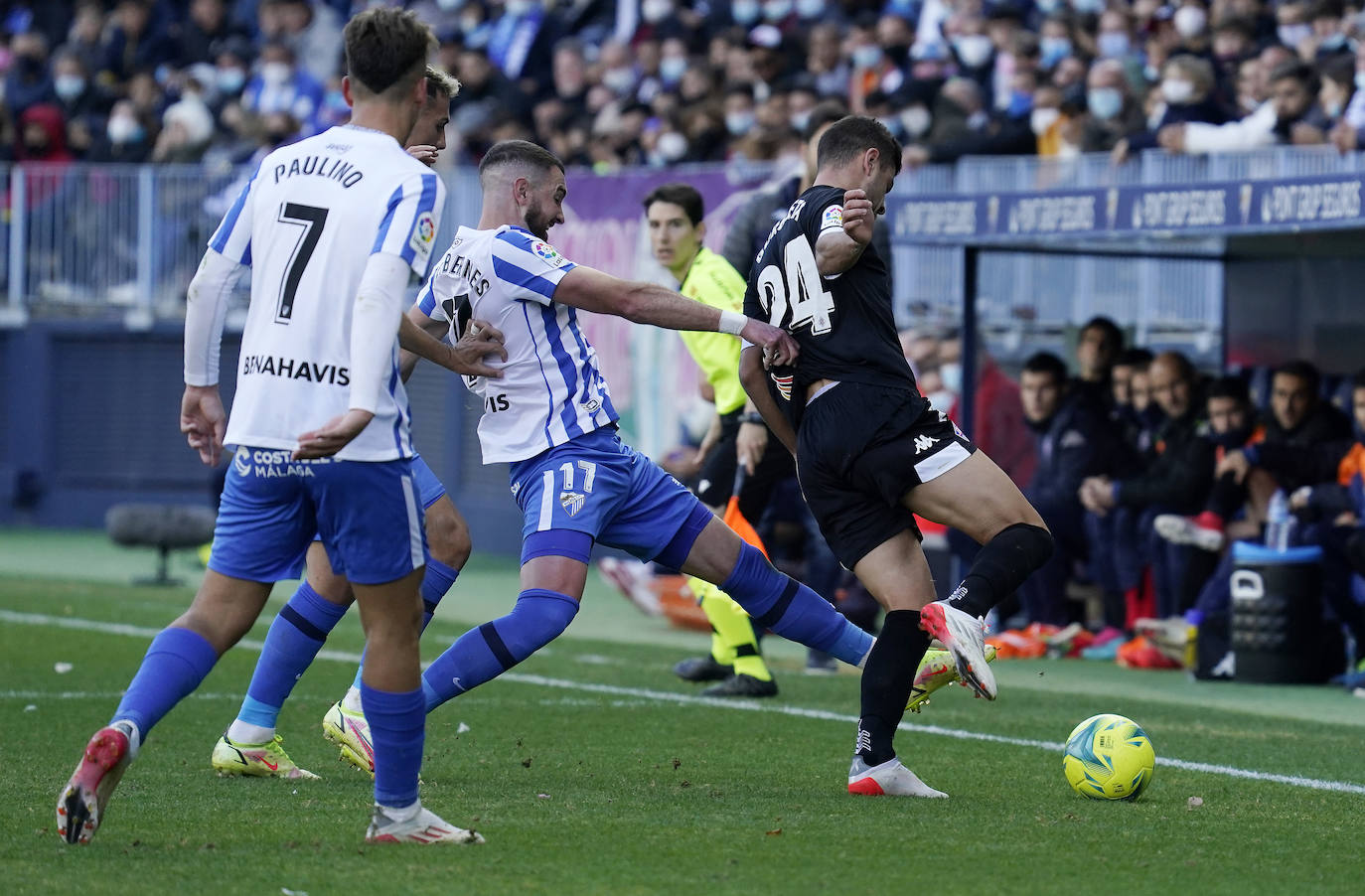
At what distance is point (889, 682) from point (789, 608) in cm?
73

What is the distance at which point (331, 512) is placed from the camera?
488cm

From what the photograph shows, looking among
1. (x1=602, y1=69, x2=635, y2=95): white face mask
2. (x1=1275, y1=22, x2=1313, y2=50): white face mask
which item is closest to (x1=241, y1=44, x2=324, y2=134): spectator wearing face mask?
(x1=602, y1=69, x2=635, y2=95): white face mask

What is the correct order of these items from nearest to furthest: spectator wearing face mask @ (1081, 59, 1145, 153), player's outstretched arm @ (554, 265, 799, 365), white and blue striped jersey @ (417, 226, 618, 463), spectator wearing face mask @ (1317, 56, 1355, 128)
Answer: player's outstretched arm @ (554, 265, 799, 365), white and blue striped jersey @ (417, 226, 618, 463), spectator wearing face mask @ (1317, 56, 1355, 128), spectator wearing face mask @ (1081, 59, 1145, 153)

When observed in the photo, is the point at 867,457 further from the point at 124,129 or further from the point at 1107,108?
the point at 124,129

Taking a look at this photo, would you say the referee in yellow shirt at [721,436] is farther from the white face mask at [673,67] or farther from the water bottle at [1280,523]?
the white face mask at [673,67]

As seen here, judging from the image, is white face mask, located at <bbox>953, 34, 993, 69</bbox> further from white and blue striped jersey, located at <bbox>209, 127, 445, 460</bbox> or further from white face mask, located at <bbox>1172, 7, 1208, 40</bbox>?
white and blue striped jersey, located at <bbox>209, 127, 445, 460</bbox>

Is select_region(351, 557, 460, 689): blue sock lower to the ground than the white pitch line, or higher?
higher

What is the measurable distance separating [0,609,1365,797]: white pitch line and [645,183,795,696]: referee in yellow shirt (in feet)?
0.99

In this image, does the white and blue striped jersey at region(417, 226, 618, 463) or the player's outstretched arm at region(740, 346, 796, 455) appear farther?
the player's outstretched arm at region(740, 346, 796, 455)

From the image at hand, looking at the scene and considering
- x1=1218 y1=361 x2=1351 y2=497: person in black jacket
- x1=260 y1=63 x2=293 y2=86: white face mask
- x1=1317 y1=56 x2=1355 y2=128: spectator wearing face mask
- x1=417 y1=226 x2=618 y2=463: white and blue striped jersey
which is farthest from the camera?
x1=260 y1=63 x2=293 y2=86: white face mask

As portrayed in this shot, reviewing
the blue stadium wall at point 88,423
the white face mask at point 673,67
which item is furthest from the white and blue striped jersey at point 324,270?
the blue stadium wall at point 88,423

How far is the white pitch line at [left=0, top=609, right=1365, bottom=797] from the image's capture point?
→ 6.76 meters

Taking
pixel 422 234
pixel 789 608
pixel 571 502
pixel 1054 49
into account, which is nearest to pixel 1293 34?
pixel 1054 49

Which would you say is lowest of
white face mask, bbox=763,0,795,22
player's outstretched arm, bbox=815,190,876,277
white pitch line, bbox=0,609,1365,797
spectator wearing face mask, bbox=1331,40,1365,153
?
white pitch line, bbox=0,609,1365,797
